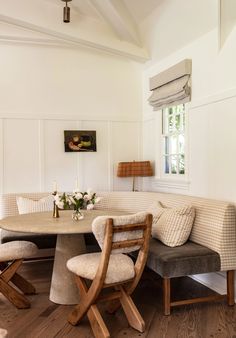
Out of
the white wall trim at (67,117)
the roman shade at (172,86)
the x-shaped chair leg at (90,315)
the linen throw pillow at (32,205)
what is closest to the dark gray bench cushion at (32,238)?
the linen throw pillow at (32,205)

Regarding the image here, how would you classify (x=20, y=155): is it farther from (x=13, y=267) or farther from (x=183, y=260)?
(x=183, y=260)

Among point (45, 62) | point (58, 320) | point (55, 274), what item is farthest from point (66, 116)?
point (58, 320)

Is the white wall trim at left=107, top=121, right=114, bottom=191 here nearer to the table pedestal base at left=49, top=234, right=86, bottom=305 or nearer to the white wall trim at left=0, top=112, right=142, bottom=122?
the white wall trim at left=0, top=112, right=142, bottom=122

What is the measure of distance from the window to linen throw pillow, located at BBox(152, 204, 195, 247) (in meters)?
0.95

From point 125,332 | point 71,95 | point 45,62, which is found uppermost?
point 45,62

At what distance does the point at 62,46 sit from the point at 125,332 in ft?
12.1

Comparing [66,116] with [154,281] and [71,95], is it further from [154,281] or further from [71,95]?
[154,281]

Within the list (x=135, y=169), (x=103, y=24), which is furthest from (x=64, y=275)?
(x=103, y=24)

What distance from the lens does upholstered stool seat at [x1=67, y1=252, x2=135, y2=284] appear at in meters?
2.57

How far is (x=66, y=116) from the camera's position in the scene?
4.90 meters

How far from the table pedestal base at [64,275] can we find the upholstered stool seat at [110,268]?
454mm

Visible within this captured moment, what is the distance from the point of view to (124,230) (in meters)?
2.53

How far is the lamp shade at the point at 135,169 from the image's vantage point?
4.78m

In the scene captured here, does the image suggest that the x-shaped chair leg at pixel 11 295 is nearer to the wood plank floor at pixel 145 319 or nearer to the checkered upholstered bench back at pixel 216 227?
the wood plank floor at pixel 145 319
